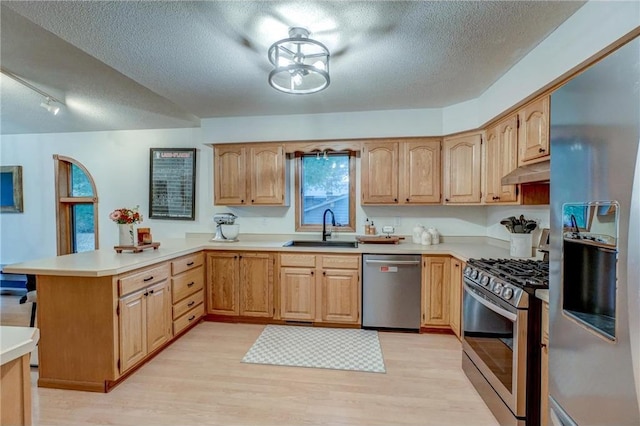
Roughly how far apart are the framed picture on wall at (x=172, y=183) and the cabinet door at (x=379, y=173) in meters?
2.38

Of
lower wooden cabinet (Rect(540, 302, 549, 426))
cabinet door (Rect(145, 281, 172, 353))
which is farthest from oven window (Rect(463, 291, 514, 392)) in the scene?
cabinet door (Rect(145, 281, 172, 353))

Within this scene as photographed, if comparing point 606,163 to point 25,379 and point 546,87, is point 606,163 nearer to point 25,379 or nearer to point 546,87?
point 546,87

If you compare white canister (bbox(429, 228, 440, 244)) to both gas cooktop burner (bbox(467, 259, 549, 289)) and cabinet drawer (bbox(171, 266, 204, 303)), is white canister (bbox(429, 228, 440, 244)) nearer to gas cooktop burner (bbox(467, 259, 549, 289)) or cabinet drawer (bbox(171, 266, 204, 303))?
gas cooktop burner (bbox(467, 259, 549, 289))

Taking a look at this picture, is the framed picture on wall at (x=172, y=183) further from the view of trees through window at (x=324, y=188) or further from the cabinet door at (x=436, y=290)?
the cabinet door at (x=436, y=290)

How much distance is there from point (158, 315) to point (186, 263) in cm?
60

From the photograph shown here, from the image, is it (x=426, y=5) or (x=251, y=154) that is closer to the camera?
(x=426, y=5)

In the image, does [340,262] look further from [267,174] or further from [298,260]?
[267,174]

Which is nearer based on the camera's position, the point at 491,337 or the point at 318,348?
the point at 491,337

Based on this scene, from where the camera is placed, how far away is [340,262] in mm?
3219

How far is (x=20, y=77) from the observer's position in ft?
10.7

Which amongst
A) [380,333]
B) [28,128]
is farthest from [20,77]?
[380,333]

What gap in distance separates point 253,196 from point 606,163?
3261 millimetres

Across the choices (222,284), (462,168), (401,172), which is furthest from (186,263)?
(462,168)

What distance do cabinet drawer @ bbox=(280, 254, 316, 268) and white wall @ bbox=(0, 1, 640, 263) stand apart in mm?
708
